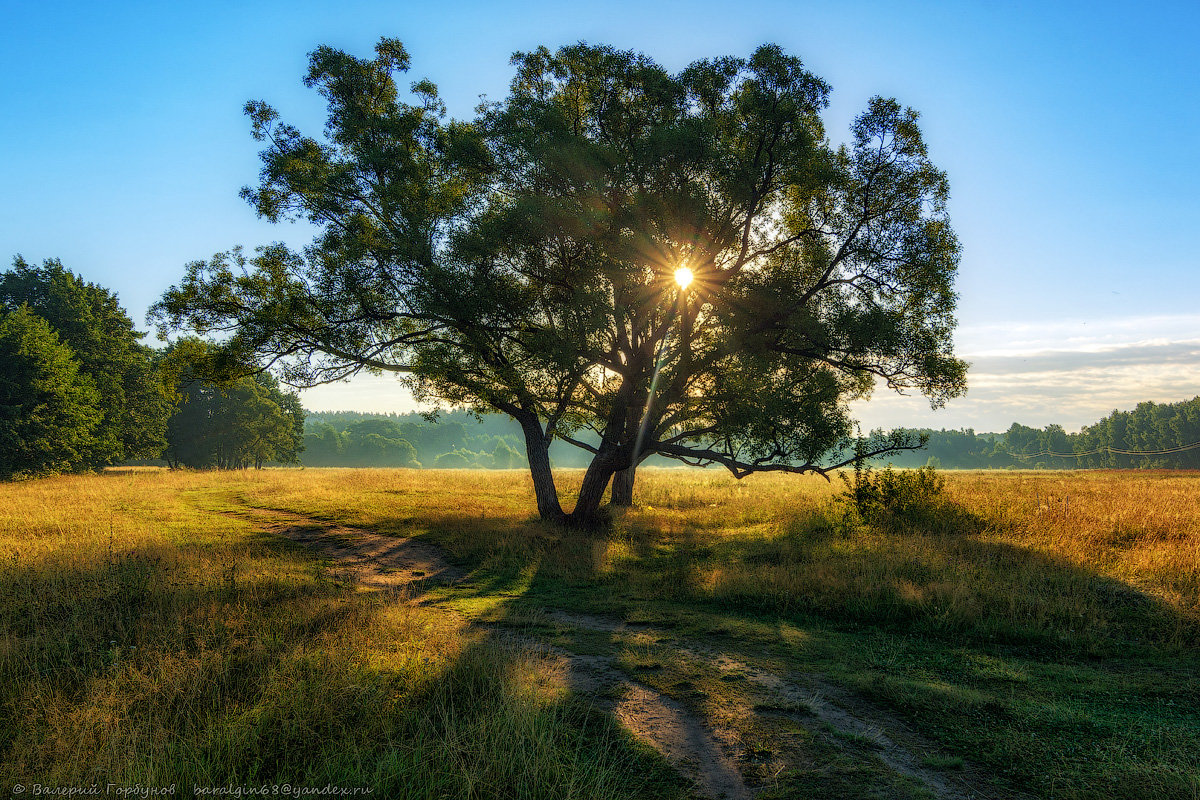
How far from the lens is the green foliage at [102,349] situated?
39.5 meters

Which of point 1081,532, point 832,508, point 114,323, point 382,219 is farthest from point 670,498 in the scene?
point 114,323

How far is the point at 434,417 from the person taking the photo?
59.6 feet

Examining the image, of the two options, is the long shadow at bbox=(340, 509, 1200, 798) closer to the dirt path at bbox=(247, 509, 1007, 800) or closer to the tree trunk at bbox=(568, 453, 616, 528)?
the dirt path at bbox=(247, 509, 1007, 800)

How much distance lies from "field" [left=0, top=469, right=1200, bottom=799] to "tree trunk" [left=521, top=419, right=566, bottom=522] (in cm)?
446

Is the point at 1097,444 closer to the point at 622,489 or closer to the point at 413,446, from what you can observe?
the point at 622,489

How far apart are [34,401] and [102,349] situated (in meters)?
9.40

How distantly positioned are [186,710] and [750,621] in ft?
25.6

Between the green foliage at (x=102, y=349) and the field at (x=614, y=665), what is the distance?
33178mm

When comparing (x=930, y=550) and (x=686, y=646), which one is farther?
(x=930, y=550)

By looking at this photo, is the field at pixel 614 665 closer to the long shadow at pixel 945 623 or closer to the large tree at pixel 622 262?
the long shadow at pixel 945 623

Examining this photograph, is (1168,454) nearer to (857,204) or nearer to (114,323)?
(857,204)

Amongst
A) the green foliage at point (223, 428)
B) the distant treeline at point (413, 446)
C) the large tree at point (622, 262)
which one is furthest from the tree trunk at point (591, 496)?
the distant treeline at point (413, 446)

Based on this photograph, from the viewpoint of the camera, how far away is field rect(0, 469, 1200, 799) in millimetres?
4258

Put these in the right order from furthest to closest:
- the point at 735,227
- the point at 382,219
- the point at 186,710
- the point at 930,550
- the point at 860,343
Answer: the point at 382,219, the point at 735,227, the point at 860,343, the point at 930,550, the point at 186,710
